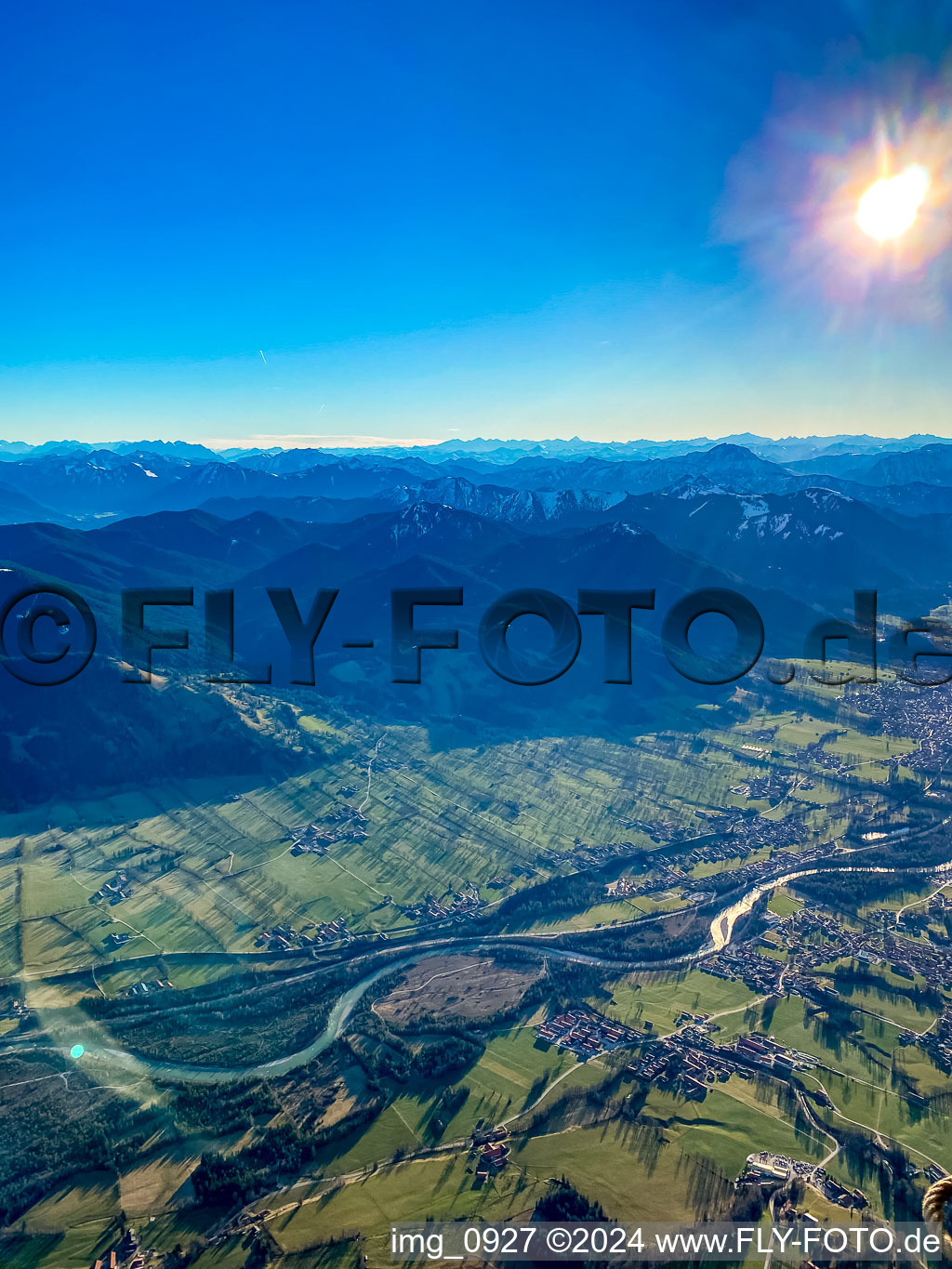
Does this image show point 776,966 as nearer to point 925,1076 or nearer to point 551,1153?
point 925,1076

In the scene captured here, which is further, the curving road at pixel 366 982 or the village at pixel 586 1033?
the village at pixel 586 1033

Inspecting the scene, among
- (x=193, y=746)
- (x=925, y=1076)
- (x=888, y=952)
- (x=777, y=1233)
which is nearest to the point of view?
(x=777, y=1233)

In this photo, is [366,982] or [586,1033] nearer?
[586,1033]

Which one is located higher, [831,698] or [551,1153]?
[831,698]

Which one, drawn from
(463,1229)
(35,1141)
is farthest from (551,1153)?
(35,1141)

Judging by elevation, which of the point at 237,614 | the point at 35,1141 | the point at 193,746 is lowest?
the point at 35,1141

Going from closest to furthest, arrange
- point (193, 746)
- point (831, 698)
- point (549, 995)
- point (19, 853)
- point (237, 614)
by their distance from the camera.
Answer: point (549, 995)
point (19, 853)
point (193, 746)
point (831, 698)
point (237, 614)

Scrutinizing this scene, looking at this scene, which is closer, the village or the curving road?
the curving road

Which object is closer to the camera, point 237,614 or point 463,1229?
point 463,1229

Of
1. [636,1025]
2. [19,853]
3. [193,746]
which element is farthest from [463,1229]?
[193,746]

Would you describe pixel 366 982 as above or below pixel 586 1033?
below
